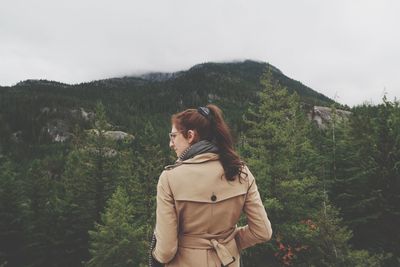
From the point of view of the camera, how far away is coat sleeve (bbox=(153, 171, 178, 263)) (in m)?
2.81

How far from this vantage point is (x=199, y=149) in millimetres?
2881

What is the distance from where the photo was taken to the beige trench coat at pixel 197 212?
2.82 m

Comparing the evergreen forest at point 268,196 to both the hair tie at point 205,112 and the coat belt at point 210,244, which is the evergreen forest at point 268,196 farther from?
the hair tie at point 205,112

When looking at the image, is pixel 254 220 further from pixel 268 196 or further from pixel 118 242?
pixel 118 242

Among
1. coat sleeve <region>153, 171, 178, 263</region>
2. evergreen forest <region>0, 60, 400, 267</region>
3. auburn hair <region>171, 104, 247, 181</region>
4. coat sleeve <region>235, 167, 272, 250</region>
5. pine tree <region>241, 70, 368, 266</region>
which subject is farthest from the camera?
evergreen forest <region>0, 60, 400, 267</region>

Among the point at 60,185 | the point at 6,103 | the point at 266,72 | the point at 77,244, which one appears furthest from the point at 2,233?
the point at 6,103

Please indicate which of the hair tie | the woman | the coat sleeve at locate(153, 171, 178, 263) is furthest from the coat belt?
the hair tie

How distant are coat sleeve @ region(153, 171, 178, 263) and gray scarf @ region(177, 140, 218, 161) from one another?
0.66ft

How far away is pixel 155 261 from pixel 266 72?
18314 millimetres

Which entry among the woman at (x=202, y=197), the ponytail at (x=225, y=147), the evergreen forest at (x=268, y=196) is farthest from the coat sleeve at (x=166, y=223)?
the evergreen forest at (x=268, y=196)

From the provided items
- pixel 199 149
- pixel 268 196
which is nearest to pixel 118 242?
pixel 268 196

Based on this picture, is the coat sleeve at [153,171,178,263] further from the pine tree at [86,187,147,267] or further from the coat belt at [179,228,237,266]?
the pine tree at [86,187,147,267]

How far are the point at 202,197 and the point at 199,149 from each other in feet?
1.09

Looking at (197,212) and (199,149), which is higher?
(199,149)
